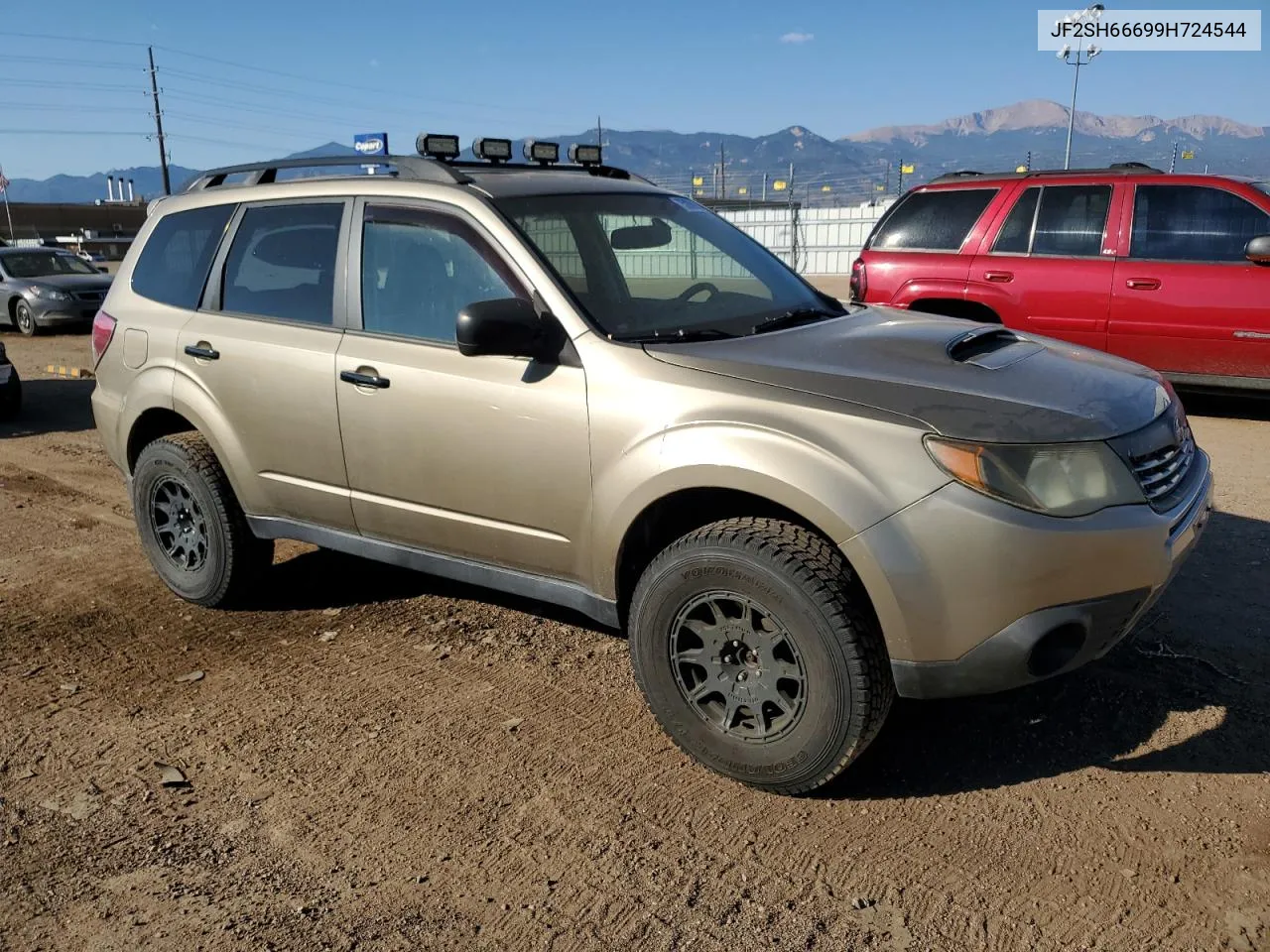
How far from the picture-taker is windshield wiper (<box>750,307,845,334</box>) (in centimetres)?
380

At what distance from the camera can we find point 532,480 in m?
3.55

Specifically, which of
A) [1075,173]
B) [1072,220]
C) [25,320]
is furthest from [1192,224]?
[25,320]

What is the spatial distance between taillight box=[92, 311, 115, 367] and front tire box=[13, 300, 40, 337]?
1386cm

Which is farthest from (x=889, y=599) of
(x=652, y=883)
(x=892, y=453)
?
(x=652, y=883)

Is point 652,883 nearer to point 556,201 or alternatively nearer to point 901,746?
point 901,746

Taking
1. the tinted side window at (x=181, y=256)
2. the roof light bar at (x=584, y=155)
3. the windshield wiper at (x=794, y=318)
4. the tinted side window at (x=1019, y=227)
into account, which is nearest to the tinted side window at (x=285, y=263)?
the tinted side window at (x=181, y=256)

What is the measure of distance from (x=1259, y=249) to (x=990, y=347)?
520 cm

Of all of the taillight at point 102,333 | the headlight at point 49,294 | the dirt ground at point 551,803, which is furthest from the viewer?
the headlight at point 49,294

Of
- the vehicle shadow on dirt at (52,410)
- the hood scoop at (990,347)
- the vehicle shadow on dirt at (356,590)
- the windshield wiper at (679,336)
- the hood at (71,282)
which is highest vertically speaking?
the windshield wiper at (679,336)

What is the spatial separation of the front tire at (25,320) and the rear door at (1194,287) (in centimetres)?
1628

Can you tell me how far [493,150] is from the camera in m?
4.52

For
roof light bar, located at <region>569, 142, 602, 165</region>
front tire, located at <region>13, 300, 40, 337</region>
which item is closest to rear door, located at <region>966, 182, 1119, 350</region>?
roof light bar, located at <region>569, 142, 602, 165</region>

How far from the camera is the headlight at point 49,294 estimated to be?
16703 millimetres

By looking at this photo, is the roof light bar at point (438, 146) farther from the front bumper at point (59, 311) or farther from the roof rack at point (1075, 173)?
the front bumper at point (59, 311)
